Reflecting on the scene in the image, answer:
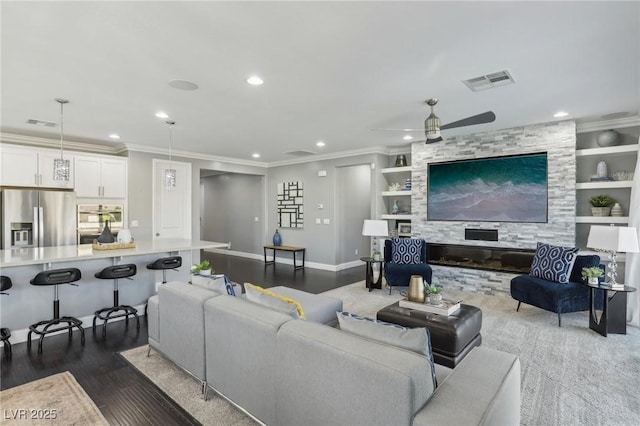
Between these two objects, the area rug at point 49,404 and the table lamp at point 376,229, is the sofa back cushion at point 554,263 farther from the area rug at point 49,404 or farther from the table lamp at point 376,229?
the area rug at point 49,404

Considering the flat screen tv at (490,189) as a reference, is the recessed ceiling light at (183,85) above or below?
above

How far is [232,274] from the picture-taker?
7.05m

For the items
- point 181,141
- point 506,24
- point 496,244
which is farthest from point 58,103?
point 496,244

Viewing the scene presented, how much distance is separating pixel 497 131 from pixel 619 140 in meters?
1.60

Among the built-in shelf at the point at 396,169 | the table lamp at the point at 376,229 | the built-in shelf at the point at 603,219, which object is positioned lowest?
the table lamp at the point at 376,229

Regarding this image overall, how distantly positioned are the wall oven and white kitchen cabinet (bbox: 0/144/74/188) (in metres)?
0.55

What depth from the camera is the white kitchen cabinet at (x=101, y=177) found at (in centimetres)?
561

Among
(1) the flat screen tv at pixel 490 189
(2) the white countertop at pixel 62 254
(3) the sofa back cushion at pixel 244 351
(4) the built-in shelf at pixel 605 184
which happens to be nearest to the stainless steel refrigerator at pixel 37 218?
(2) the white countertop at pixel 62 254

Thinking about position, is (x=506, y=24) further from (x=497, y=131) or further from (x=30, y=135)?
(x=30, y=135)

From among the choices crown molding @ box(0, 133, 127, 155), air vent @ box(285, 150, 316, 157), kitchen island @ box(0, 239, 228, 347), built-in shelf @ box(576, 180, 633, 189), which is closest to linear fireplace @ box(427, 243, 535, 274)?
built-in shelf @ box(576, 180, 633, 189)

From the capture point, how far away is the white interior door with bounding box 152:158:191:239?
6.59 meters

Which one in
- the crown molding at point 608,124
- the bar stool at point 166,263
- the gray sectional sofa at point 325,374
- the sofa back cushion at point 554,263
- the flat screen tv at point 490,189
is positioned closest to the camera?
the gray sectional sofa at point 325,374

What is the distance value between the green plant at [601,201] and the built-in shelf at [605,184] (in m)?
0.18

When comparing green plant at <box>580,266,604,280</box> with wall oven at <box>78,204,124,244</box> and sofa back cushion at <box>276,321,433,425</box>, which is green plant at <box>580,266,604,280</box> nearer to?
sofa back cushion at <box>276,321,433,425</box>
